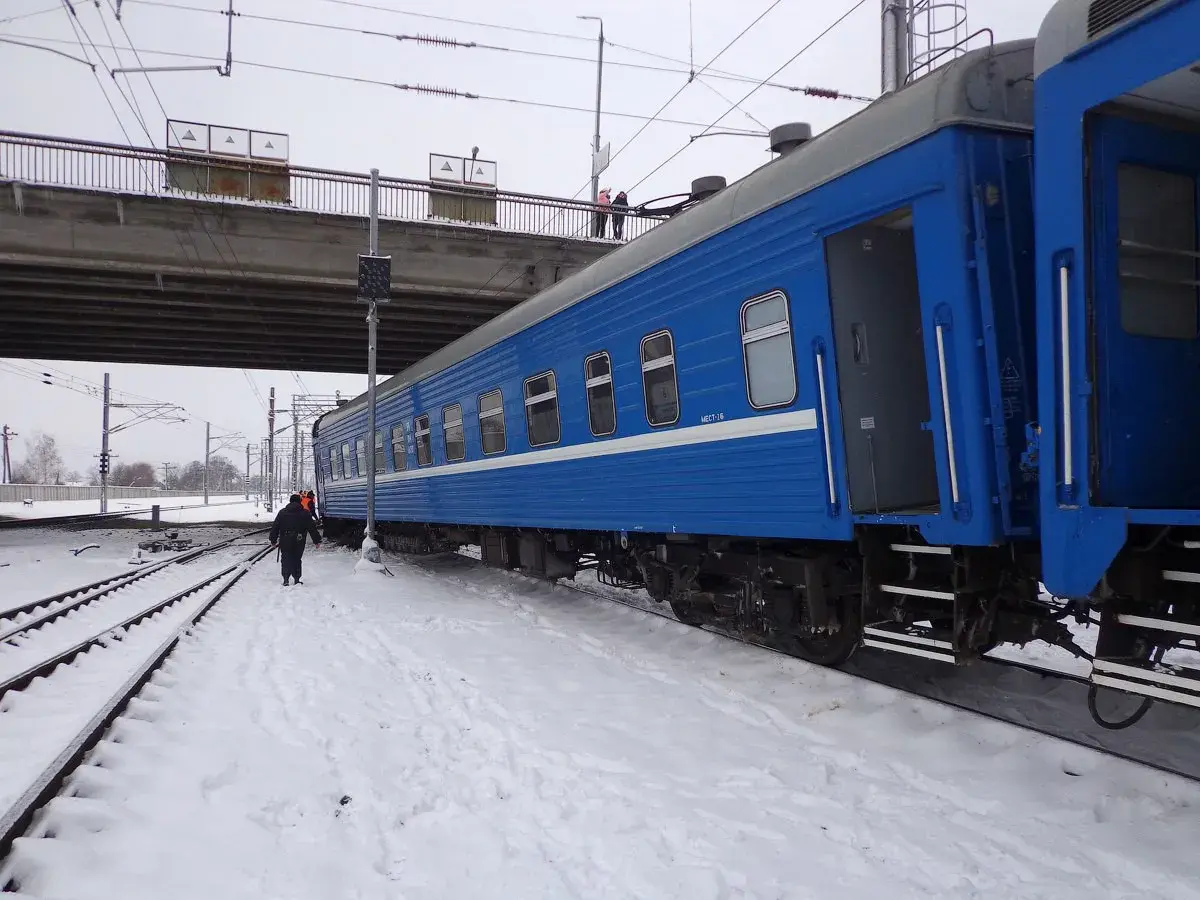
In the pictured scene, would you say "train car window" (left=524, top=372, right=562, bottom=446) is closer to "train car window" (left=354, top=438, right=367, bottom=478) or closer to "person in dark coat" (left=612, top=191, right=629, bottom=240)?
"train car window" (left=354, top=438, right=367, bottom=478)

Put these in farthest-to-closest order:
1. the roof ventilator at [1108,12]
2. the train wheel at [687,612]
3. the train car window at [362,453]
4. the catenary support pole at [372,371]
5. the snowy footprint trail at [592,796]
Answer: the train car window at [362,453] < the catenary support pole at [372,371] < the train wheel at [687,612] < the roof ventilator at [1108,12] < the snowy footprint trail at [592,796]

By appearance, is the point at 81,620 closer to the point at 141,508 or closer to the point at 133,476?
the point at 141,508

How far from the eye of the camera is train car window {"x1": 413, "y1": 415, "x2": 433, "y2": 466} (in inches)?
539

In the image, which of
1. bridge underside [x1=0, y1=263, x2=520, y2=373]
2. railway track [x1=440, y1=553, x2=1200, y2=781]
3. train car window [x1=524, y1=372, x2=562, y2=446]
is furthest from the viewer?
bridge underside [x1=0, y1=263, x2=520, y2=373]

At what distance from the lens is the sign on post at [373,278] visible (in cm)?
1410

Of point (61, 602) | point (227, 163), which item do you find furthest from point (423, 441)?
point (227, 163)

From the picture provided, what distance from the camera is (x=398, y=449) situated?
50.7 ft

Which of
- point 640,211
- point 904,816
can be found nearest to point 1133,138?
point 904,816

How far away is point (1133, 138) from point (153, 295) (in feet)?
70.0

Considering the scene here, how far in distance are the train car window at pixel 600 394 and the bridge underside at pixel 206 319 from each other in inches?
495

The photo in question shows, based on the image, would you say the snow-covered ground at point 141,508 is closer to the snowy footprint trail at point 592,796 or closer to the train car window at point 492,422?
the train car window at point 492,422

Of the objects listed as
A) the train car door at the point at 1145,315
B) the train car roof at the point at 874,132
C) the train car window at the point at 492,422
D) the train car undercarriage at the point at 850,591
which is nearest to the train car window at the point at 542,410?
the train car window at the point at 492,422

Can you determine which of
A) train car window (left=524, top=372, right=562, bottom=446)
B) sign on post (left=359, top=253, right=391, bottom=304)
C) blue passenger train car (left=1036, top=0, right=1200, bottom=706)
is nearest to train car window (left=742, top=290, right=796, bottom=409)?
blue passenger train car (left=1036, top=0, right=1200, bottom=706)

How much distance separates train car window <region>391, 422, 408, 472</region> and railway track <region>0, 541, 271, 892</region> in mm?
5738
